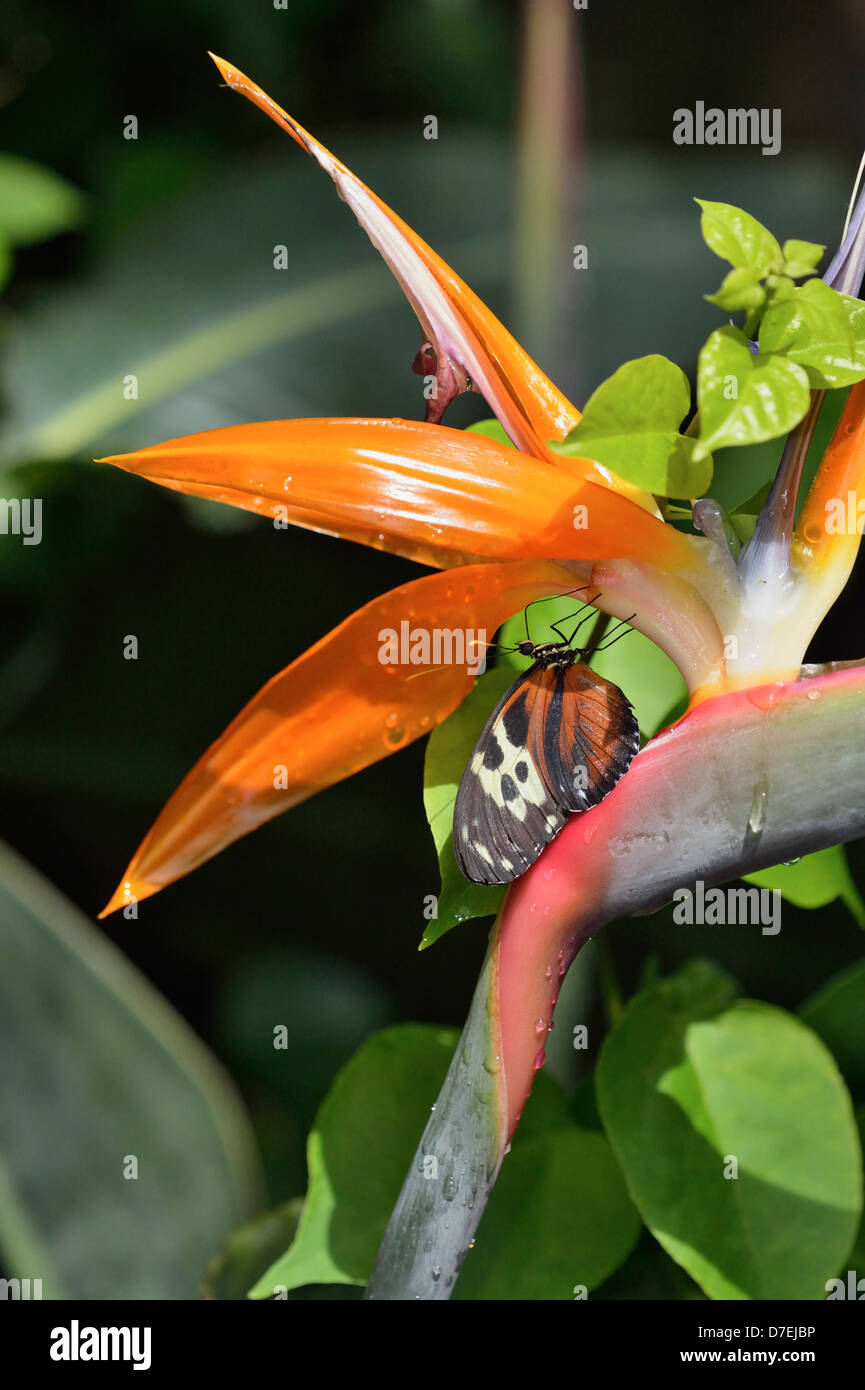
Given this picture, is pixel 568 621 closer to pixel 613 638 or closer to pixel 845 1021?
pixel 613 638

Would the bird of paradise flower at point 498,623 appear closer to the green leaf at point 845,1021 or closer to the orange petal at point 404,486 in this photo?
the orange petal at point 404,486

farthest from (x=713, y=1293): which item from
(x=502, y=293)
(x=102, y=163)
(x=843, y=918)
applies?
(x=102, y=163)

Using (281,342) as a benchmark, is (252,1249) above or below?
below

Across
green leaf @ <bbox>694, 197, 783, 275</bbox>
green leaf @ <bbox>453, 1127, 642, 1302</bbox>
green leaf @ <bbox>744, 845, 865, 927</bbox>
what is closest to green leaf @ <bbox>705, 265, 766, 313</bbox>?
green leaf @ <bbox>694, 197, 783, 275</bbox>

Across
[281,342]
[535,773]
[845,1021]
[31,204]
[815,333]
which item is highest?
[31,204]

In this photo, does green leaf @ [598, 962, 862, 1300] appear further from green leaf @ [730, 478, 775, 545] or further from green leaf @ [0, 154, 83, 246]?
green leaf @ [0, 154, 83, 246]

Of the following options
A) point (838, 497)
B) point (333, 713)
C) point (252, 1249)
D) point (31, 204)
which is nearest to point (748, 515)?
point (838, 497)
